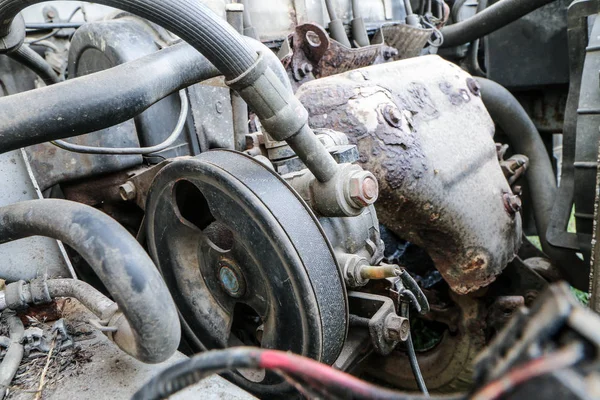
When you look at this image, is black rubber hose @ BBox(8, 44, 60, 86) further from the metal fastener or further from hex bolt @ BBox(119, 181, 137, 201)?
the metal fastener

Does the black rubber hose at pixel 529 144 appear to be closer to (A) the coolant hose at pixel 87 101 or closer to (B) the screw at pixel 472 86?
(B) the screw at pixel 472 86

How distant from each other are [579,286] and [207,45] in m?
1.57

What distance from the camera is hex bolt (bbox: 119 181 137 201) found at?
4.06 ft

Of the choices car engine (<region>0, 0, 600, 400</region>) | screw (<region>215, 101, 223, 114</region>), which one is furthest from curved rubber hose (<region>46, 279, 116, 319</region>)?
screw (<region>215, 101, 223, 114</region>)

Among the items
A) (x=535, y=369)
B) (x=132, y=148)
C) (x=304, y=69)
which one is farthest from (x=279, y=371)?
(x=304, y=69)

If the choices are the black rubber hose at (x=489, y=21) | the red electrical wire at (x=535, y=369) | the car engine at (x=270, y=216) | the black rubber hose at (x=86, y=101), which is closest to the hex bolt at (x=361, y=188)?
the car engine at (x=270, y=216)

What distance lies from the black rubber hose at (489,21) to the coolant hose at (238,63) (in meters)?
1.43

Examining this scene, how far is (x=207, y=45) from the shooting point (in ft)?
2.42

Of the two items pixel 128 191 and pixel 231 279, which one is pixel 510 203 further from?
pixel 128 191

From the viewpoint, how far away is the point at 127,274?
701 millimetres

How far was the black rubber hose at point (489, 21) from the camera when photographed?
189cm

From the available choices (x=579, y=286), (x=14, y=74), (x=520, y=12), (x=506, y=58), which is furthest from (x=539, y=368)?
(x=506, y=58)

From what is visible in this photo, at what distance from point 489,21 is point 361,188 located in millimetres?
1504

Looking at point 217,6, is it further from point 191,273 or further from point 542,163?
point 542,163
